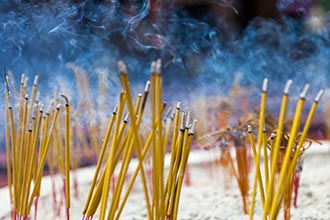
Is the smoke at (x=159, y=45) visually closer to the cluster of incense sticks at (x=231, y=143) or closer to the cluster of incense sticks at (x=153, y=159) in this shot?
the cluster of incense sticks at (x=231, y=143)

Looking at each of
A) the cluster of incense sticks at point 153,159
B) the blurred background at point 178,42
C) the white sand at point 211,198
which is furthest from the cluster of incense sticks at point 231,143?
the cluster of incense sticks at point 153,159

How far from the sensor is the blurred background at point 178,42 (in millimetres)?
1682

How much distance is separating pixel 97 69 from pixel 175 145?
104cm

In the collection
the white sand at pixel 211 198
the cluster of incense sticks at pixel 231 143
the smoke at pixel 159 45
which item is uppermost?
the smoke at pixel 159 45

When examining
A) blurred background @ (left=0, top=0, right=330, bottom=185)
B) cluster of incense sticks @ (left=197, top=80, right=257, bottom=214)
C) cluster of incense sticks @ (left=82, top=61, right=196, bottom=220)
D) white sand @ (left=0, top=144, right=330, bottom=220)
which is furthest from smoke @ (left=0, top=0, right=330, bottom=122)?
cluster of incense sticks @ (left=82, top=61, right=196, bottom=220)

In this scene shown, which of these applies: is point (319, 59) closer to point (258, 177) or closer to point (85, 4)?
point (85, 4)

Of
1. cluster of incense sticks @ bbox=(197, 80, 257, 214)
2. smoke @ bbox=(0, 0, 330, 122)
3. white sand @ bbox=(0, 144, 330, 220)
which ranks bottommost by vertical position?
white sand @ bbox=(0, 144, 330, 220)

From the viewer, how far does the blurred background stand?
5.52ft

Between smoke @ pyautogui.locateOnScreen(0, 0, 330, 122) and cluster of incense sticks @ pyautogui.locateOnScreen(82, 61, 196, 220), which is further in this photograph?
smoke @ pyautogui.locateOnScreen(0, 0, 330, 122)

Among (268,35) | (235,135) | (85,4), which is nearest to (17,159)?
(85,4)

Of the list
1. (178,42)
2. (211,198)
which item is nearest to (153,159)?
(211,198)

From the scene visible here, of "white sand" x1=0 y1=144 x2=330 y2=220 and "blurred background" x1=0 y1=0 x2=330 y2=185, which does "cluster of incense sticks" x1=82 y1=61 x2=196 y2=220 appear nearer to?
"blurred background" x1=0 y1=0 x2=330 y2=185

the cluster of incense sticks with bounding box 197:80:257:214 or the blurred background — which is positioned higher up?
the blurred background

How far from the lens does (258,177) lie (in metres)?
1.11
